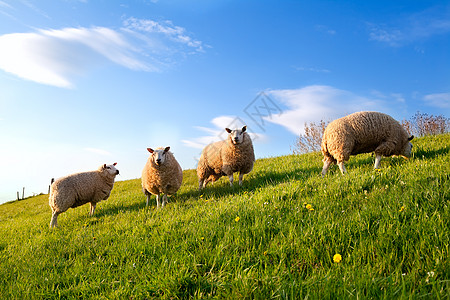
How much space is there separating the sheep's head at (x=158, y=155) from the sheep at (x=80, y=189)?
2997 millimetres

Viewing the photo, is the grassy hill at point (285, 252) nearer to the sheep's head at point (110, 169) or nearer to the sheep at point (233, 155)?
the sheep at point (233, 155)

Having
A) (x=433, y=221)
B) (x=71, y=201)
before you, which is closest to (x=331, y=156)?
(x=433, y=221)

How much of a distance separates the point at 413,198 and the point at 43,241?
8.11 m

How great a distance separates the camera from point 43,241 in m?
6.77

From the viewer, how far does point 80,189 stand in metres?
9.77

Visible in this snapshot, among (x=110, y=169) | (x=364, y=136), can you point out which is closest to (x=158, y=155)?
(x=110, y=169)

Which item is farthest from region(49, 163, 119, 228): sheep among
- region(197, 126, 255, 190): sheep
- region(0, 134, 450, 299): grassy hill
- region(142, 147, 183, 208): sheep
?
region(197, 126, 255, 190): sheep

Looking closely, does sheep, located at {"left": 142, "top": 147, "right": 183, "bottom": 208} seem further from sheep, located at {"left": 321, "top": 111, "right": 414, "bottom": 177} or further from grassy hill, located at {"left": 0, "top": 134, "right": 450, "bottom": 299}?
sheep, located at {"left": 321, "top": 111, "right": 414, "bottom": 177}

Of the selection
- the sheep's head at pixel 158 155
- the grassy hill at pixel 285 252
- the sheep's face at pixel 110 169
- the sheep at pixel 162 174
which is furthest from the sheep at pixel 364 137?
the sheep's face at pixel 110 169

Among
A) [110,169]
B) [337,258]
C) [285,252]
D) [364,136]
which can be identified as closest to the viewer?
[337,258]

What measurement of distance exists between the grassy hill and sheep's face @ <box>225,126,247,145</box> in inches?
143

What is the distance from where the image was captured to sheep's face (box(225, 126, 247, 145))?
9019mm

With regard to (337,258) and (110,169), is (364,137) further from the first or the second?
(110,169)

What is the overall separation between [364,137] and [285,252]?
5.90 meters
